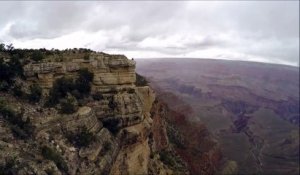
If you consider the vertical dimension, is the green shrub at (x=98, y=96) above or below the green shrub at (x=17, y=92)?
below

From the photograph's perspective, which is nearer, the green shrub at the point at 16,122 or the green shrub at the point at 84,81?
the green shrub at the point at 16,122

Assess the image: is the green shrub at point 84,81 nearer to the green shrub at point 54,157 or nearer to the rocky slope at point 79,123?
the rocky slope at point 79,123

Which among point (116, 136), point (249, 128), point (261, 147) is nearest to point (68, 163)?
point (116, 136)

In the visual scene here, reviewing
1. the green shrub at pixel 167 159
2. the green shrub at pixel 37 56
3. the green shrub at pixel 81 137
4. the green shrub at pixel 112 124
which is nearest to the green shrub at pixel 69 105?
the green shrub at pixel 81 137

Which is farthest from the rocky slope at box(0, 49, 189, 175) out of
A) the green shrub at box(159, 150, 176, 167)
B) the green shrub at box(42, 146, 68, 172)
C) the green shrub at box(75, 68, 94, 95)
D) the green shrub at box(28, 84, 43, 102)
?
the green shrub at box(159, 150, 176, 167)

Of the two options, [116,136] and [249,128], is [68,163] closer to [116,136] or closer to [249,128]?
[116,136]

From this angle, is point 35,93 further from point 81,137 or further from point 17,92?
point 81,137

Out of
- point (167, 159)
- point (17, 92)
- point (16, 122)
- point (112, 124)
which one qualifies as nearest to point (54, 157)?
point (16, 122)

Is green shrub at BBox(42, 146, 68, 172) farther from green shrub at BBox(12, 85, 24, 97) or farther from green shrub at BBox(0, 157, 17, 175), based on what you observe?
green shrub at BBox(12, 85, 24, 97)
